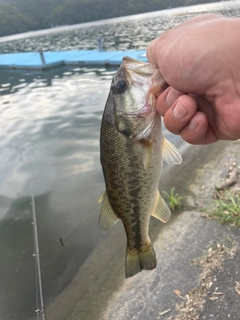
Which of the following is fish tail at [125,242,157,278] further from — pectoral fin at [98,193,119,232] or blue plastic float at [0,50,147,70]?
blue plastic float at [0,50,147,70]

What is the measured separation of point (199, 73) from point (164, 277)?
2496 mm

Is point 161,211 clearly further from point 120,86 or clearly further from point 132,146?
point 120,86

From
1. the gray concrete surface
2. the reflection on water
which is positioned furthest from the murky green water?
the reflection on water

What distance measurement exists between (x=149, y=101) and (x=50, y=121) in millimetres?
8943

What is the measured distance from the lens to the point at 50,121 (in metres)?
10.4

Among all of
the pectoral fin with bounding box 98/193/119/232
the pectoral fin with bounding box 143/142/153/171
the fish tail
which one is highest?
the pectoral fin with bounding box 143/142/153/171

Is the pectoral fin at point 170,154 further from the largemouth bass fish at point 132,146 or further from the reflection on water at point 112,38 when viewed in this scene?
the reflection on water at point 112,38

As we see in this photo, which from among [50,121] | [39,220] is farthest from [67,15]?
[39,220]

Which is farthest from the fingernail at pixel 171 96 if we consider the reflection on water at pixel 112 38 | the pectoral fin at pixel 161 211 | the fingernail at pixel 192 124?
the reflection on water at pixel 112 38

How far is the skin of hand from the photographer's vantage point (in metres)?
1.56

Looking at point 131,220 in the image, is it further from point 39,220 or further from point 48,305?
point 39,220

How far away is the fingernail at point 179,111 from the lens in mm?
1768

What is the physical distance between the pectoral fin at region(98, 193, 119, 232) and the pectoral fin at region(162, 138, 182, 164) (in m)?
0.49

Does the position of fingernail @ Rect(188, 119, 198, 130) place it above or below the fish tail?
above
